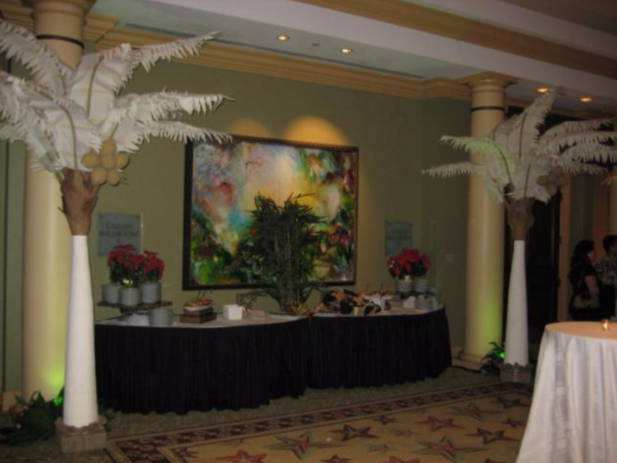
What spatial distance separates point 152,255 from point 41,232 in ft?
3.34

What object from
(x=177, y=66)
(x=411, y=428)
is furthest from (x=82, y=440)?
(x=177, y=66)

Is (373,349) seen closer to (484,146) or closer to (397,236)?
(397,236)

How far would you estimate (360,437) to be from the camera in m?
5.03

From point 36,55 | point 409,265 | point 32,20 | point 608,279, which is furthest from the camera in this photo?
point 608,279

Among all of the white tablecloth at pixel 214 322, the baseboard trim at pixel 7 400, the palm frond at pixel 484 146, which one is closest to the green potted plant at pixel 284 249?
the white tablecloth at pixel 214 322

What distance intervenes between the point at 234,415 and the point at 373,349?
1612 mm

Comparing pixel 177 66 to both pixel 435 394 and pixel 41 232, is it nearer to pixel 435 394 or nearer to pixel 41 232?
pixel 41 232

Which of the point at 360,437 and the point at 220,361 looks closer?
the point at 360,437

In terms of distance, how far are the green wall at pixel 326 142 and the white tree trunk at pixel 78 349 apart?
1595mm

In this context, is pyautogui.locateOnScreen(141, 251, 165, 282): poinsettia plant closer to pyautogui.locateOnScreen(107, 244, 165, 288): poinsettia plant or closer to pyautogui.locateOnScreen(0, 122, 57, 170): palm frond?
pyautogui.locateOnScreen(107, 244, 165, 288): poinsettia plant

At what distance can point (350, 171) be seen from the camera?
782cm

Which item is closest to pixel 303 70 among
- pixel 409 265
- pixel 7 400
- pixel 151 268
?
pixel 409 265

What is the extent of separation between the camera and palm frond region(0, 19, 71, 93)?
4.19 meters

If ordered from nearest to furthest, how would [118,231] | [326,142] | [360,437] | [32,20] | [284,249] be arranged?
1. [360,437]
2. [32,20]
3. [284,249]
4. [118,231]
5. [326,142]
